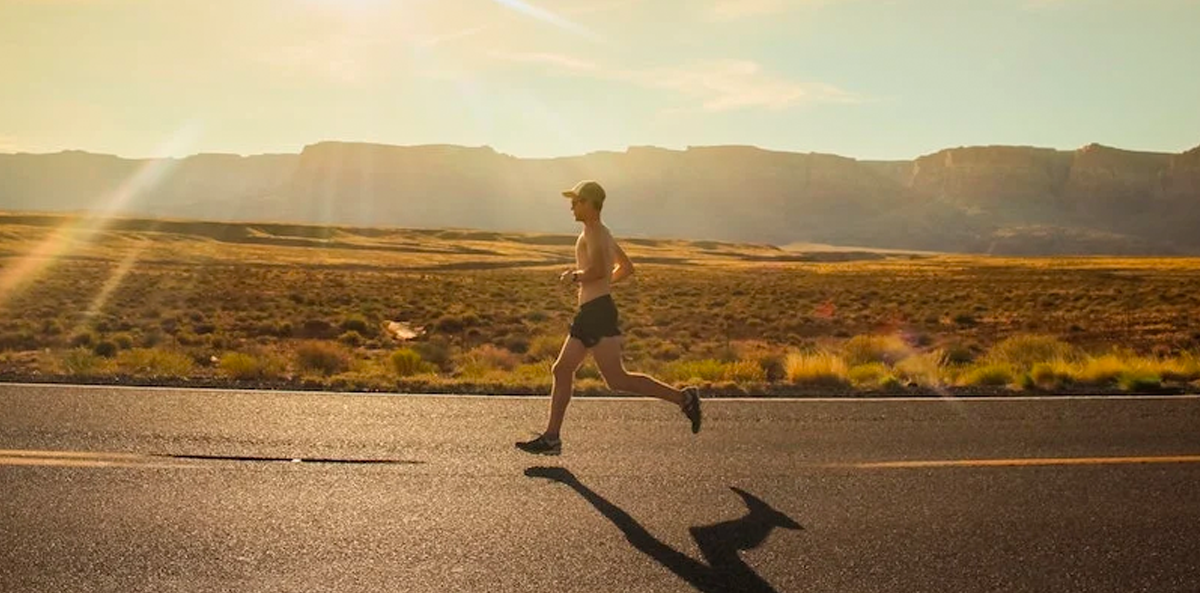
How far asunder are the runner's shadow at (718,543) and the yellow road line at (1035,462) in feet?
3.56

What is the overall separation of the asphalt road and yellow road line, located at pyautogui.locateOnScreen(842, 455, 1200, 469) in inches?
1.0

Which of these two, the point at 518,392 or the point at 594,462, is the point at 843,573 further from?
the point at 518,392

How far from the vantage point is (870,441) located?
659 centimetres

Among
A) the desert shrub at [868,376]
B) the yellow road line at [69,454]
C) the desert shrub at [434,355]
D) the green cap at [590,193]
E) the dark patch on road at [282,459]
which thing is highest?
the green cap at [590,193]

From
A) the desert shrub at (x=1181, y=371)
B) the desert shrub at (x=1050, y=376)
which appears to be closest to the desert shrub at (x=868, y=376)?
the desert shrub at (x=1050, y=376)

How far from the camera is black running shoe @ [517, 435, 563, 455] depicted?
6074 millimetres

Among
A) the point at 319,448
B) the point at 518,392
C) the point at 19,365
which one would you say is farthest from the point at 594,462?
the point at 19,365

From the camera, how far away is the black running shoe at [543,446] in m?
6.07

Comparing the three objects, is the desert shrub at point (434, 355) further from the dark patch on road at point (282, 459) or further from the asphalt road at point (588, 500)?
the dark patch on road at point (282, 459)

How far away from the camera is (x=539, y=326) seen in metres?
27.1

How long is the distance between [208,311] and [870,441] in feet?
84.6

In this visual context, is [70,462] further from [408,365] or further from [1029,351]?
[1029,351]

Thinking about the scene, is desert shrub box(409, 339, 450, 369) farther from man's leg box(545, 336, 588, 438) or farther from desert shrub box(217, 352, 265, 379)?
man's leg box(545, 336, 588, 438)

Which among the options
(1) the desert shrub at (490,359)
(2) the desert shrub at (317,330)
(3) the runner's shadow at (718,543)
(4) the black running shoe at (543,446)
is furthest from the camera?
(2) the desert shrub at (317,330)
